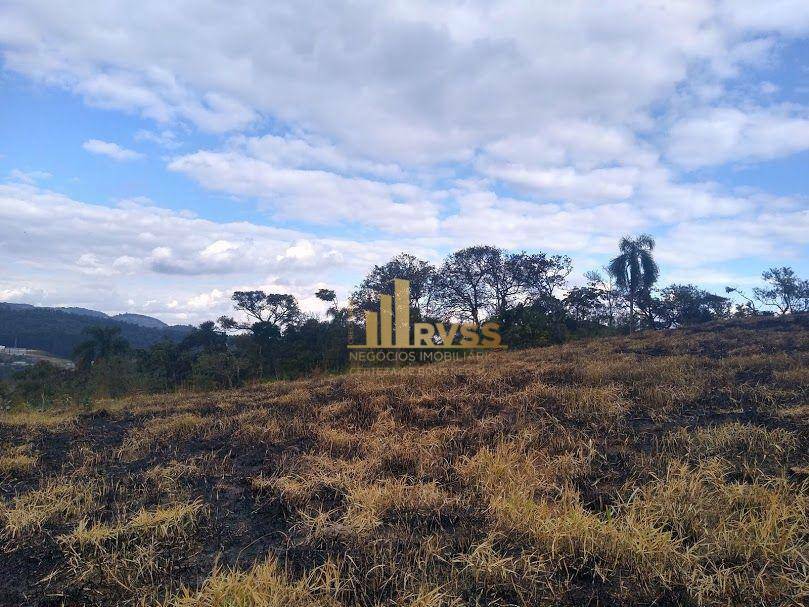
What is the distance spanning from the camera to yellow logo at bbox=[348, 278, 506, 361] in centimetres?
1902

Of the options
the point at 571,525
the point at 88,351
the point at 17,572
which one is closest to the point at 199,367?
the point at 88,351

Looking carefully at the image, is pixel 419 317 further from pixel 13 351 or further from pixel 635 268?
pixel 13 351

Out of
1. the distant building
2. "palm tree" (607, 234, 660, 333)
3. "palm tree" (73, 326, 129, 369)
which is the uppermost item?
"palm tree" (607, 234, 660, 333)

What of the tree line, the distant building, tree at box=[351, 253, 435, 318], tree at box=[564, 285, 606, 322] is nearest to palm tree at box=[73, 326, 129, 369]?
the tree line

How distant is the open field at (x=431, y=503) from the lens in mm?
2256

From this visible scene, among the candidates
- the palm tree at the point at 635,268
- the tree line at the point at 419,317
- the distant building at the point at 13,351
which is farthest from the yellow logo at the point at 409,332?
the distant building at the point at 13,351

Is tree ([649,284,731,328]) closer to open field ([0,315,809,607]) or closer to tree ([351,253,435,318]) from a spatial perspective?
tree ([351,253,435,318])

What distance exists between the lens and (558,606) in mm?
2107

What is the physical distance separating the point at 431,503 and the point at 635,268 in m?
25.9

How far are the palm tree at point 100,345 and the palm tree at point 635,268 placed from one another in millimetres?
25171

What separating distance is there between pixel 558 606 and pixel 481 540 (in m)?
0.57

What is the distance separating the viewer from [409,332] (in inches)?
810

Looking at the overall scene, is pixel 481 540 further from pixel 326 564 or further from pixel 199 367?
pixel 199 367

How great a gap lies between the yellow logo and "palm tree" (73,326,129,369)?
38.1ft
